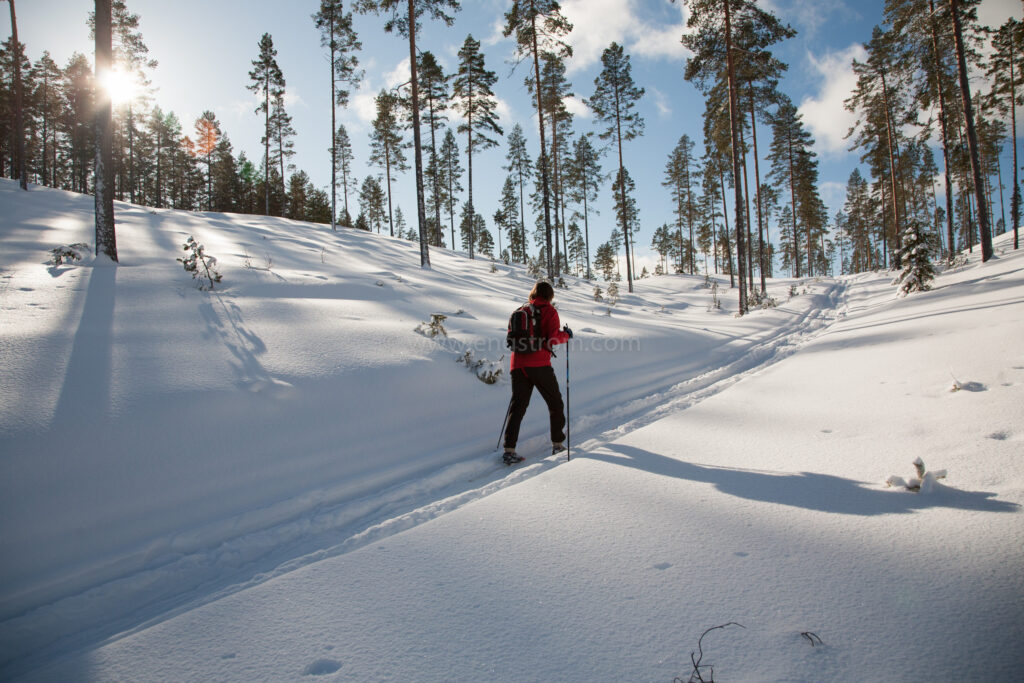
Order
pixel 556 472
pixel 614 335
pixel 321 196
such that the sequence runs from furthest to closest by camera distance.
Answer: pixel 321 196 → pixel 614 335 → pixel 556 472

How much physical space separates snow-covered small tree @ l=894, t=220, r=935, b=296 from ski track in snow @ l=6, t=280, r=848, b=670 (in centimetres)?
1440

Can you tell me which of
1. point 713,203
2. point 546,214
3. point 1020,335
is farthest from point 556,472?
point 713,203

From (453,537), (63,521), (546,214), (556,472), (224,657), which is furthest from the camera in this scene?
(546,214)

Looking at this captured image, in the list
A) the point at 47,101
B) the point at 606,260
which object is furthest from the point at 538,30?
the point at 606,260

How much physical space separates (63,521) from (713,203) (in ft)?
171

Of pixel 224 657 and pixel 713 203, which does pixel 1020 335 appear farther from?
pixel 713 203

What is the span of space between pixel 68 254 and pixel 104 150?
2.35 metres

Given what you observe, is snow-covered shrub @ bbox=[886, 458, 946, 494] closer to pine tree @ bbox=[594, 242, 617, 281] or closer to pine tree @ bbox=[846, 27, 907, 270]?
pine tree @ bbox=[846, 27, 907, 270]

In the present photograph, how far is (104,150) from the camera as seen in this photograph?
7.56m

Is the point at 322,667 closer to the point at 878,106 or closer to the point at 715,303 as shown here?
the point at 715,303

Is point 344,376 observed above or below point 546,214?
below

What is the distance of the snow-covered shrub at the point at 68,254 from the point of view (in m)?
6.65

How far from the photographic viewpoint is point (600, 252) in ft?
230

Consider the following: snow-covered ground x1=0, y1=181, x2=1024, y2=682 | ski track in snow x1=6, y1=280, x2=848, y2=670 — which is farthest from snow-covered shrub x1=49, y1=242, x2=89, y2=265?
ski track in snow x1=6, y1=280, x2=848, y2=670
